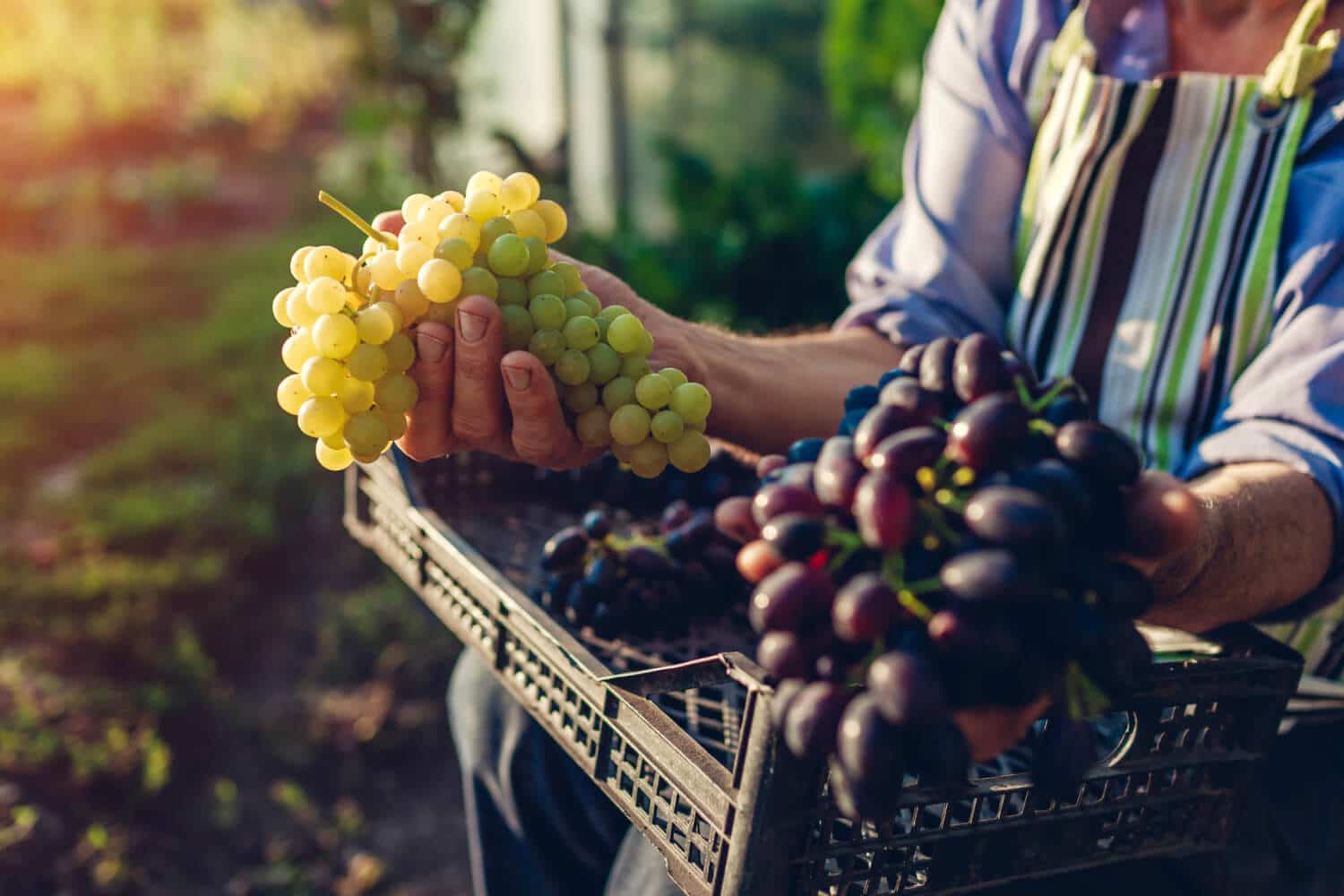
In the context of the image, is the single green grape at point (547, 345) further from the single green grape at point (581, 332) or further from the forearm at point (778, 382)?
the forearm at point (778, 382)

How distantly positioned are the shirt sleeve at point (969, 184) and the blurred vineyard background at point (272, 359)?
1.42 m

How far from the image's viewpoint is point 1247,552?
1104mm

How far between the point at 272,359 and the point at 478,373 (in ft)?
11.4

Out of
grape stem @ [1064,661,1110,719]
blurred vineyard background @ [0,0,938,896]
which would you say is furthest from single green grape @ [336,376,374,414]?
blurred vineyard background @ [0,0,938,896]

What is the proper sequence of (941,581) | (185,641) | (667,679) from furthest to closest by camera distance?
(185,641) → (667,679) → (941,581)

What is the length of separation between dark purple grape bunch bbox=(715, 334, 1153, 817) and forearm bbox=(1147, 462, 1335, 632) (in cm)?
25

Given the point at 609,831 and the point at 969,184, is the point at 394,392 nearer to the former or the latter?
the point at 609,831

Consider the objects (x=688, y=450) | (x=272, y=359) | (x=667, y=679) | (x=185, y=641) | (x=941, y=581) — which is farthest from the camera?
(x=272, y=359)

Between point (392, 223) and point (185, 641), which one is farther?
point (185, 641)

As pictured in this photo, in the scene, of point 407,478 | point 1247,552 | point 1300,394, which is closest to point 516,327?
point 407,478

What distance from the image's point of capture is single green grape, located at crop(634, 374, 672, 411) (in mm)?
1089

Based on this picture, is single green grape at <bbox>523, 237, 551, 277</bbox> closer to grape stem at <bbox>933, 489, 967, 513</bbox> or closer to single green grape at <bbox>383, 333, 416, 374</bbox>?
single green grape at <bbox>383, 333, 416, 374</bbox>

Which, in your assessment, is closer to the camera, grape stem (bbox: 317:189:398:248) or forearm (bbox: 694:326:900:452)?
grape stem (bbox: 317:189:398:248)

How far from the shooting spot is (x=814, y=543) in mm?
807
